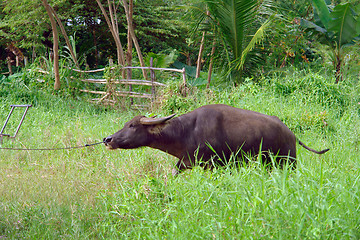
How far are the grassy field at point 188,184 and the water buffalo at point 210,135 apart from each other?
0.22 meters

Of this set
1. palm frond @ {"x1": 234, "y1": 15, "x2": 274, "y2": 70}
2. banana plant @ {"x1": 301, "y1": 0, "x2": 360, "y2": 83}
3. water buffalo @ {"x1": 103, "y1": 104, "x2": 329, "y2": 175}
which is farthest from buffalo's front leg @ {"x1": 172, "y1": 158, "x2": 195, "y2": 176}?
banana plant @ {"x1": 301, "y1": 0, "x2": 360, "y2": 83}

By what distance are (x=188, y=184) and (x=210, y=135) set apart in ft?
2.67

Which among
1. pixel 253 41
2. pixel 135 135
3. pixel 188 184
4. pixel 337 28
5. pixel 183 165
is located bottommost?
pixel 183 165

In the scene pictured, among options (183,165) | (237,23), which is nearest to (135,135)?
(183,165)

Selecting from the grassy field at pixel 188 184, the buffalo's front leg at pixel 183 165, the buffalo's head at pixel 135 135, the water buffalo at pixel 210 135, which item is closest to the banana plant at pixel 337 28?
the grassy field at pixel 188 184

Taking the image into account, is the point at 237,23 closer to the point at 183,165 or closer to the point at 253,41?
the point at 253,41

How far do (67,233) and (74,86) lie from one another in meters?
7.15

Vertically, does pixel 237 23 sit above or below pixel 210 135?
above

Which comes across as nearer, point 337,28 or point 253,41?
point 253,41

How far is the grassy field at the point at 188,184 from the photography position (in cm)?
245

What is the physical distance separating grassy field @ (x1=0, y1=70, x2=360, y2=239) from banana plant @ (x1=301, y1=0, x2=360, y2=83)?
60.0 inches

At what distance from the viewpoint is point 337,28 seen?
8648 mm

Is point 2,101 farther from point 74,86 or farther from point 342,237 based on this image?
point 342,237

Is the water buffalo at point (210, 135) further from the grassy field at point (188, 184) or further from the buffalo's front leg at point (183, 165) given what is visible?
the grassy field at point (188, 184)
